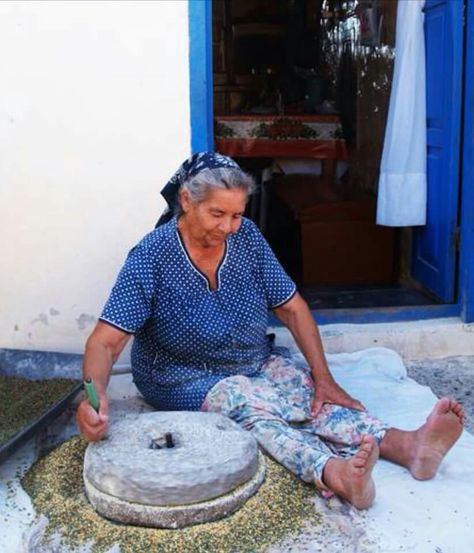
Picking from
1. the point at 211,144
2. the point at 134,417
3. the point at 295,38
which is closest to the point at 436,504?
the point at 134,417

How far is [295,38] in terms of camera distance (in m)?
8.63

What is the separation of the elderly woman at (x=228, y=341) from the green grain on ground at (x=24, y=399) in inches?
14.8

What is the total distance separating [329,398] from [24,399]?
1.20m

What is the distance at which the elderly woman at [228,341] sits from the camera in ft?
9.02

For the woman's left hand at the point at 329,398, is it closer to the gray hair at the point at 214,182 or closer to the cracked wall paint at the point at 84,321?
the gray hair at the point at 214,182

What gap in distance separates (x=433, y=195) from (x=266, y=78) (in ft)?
13.3

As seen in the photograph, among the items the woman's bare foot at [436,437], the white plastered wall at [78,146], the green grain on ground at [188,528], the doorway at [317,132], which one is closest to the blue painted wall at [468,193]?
the doorway at [317,132]

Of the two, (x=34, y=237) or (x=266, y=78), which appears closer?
(x=34, y=237)

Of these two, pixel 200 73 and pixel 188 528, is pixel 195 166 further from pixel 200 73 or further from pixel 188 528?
pixel 188 528

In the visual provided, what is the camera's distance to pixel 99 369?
8.91ft

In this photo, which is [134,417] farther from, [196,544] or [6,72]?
[6,72]

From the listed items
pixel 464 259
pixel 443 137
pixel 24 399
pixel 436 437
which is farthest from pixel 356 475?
pixel 443 137

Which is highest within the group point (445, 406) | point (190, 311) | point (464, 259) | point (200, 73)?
point (200, 73)

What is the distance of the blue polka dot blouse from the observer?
2924 millimetres
